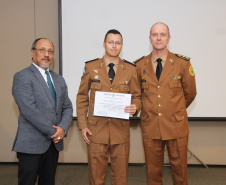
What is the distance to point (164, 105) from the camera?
2145 millimetres

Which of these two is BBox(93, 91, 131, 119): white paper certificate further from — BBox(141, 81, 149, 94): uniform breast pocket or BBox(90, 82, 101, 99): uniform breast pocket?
BBox(141, 81, 149, 94): uniform breast pocket

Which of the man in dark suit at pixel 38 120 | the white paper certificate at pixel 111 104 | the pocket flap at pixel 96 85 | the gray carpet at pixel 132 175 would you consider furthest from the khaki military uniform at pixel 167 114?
the gray carpet at pixel 132 175

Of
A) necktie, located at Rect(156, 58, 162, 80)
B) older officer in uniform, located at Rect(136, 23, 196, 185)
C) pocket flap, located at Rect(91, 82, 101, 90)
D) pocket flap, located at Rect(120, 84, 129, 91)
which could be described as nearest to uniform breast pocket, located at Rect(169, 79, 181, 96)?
older officer in uniform, located at Rect(136, 23, 196, 185)

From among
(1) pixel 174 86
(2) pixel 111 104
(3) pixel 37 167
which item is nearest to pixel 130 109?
(2) pixel 111 104

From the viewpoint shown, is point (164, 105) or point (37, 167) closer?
point (37, 167)

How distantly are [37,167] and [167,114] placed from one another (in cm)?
123

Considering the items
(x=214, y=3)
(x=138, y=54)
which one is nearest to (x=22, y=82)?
(x=138, y=54)

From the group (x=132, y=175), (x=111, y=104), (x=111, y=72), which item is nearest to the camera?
(x=111, y=104)

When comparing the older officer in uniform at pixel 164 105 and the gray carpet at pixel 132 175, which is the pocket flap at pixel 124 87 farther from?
the gray carpet at pixel 132 175

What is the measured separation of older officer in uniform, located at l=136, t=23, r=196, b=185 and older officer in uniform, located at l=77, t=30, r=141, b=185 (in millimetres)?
166

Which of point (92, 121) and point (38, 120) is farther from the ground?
point (38, 120)

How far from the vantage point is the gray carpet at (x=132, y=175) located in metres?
3.01

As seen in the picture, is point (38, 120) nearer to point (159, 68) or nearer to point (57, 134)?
point (57, 134)

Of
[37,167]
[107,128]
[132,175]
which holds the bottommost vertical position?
[132,175]
